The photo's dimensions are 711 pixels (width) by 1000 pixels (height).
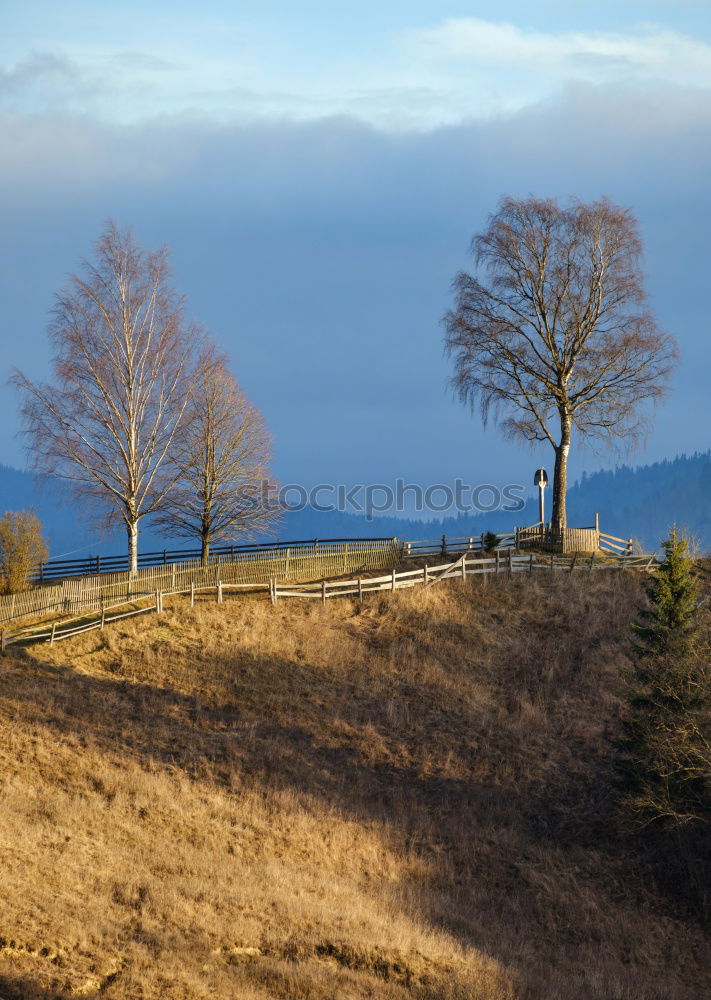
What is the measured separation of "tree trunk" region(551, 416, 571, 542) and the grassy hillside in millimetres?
6195

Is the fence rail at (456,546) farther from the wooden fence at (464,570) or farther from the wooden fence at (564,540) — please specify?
the wooden fence at (464,570)

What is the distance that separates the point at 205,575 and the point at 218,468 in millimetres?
6227

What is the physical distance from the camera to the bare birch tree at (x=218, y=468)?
124 feet

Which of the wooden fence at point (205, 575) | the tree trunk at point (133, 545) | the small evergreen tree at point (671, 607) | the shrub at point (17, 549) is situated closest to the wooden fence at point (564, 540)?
the wooden fence at point (205, 575)

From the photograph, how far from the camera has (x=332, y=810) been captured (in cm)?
2238

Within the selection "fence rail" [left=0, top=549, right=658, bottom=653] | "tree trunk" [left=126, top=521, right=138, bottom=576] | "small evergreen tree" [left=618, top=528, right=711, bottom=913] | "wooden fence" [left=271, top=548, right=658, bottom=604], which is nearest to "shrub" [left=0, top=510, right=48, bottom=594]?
"tree trunk" [left=126, top=521, right=138, bottom=576]

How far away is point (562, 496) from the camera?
136ft

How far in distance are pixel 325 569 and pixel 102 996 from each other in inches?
1007

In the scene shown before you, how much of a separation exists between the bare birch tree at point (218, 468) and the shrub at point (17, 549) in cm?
581

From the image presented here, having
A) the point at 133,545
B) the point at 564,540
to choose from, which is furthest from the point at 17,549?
the point at 564,540

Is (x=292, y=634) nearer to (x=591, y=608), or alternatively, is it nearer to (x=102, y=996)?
(x=591, y=608)

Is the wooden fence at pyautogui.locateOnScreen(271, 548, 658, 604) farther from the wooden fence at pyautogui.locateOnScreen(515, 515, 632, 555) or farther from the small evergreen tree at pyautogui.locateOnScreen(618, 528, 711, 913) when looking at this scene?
the small evergreen tree at pyautogui.locateOnScreen(618, 528, 711, 913)

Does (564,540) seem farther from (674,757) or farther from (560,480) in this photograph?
(674,757)

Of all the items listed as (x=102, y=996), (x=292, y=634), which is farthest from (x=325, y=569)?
(x=102, y=996)
